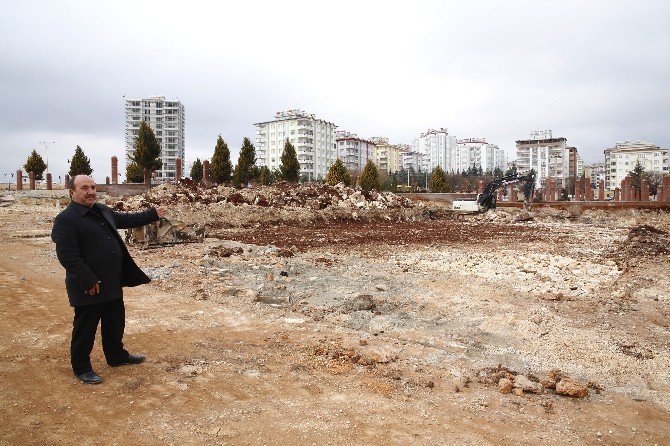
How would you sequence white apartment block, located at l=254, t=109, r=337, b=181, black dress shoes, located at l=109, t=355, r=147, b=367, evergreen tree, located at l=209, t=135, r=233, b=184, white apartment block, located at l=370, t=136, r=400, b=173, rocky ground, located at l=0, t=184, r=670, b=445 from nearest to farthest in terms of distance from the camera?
rocky ground, located at l=0, t=184, r=670, b=445
black dress shoes, located at l=109, t=355, r=147, b=367
evergreen tree, located at l=209, t=135, r=233, b=184
white apartment block, located at l=254, t=109, r=337, b=181
white apartment block, located at l=370, t=136, r=400, b=173

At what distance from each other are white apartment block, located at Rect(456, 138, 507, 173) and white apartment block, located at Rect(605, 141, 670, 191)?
1102 inches

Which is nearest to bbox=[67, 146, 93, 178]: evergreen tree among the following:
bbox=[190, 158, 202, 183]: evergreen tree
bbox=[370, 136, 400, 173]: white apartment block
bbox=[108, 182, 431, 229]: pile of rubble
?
bbox=[190, 158, 202, 183]: evergreen tree

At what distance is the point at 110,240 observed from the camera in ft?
13.4

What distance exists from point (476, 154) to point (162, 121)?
8363 cm

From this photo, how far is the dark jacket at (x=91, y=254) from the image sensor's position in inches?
147

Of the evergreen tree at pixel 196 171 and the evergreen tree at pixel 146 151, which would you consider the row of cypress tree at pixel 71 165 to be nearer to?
the evergreen tree at pixel 146 151

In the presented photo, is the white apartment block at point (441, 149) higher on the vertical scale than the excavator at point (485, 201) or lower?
higher

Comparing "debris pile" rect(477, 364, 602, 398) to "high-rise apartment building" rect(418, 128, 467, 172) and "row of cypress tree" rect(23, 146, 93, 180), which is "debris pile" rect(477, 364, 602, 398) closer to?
"row of cypress tree" rect(23, 146, 93, 180)

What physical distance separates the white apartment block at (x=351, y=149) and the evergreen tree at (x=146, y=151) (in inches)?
2606

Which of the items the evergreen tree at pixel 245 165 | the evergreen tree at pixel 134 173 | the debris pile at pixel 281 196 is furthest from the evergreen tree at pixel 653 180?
the evergreen tree at pixel 134 173

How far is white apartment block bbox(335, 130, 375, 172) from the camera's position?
104 metres

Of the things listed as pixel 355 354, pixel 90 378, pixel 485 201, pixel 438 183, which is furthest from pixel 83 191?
pixel 438 183

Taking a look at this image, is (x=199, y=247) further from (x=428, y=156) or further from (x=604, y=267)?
(x=428, y=156)

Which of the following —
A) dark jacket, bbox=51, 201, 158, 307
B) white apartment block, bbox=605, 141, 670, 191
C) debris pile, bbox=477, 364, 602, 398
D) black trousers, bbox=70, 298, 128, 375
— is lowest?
debris pile, bbox=477, 364, 602, 398
